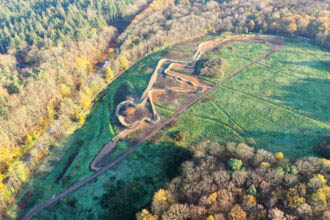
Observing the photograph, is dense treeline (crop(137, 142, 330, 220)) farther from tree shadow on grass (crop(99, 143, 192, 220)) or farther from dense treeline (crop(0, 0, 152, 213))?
dense treeline (crop(0, 0, 152, 213))

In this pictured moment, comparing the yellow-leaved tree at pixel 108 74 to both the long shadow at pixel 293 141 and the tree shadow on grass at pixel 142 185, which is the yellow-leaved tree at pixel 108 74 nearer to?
the tree shadow on grass at pixel 142 185

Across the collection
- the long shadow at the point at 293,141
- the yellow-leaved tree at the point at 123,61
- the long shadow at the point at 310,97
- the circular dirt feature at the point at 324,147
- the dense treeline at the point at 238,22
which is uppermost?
the dense treeline at the point at 238,22

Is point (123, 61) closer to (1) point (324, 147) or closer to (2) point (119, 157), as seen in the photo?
(2) point (119, 157)

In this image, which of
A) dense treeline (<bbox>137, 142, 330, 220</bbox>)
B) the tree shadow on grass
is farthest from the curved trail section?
dense treeline (<bbox>137, 142, 330, 220</bbox>)

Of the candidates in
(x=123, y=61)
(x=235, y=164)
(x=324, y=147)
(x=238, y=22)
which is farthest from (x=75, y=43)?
(x=324, y=147)

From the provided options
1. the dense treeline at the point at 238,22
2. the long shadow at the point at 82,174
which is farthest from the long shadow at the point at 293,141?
the dense treeline at the point at 238,22

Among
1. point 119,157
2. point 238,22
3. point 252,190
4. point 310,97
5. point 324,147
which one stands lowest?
point 119,157

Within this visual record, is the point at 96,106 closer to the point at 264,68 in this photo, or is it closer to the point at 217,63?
the point at 217,63
